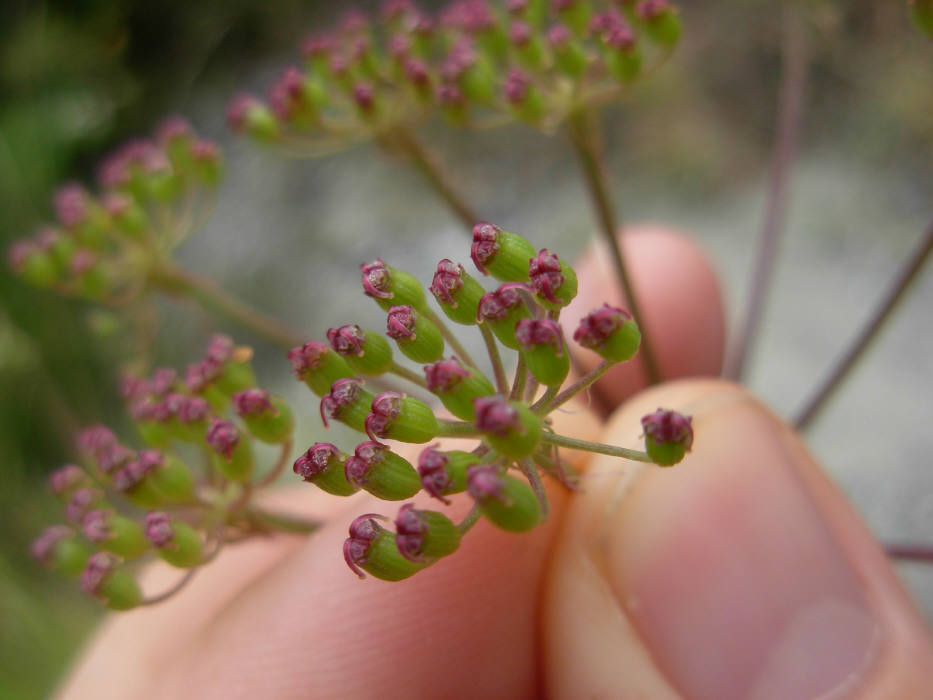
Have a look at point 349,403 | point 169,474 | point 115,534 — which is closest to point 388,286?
point 349,403

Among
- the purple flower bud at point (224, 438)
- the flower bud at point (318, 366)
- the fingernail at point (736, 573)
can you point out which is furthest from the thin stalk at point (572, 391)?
the purple flower bud at point (224, 438)

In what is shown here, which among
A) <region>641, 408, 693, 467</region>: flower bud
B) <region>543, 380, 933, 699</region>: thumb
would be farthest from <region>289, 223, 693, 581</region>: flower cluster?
<region>543, 380, 933, 699</region>: thumb

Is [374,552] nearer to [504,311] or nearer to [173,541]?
[504,311]

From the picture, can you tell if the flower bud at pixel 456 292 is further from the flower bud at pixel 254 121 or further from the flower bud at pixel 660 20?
the flower bud at pixel 254 121

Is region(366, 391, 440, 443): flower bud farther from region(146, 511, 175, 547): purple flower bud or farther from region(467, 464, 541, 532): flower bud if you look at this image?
region(146, 511, 175, 547): purple flower bud

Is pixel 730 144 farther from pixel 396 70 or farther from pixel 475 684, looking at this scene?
pixel 475 684

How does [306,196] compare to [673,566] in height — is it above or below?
below

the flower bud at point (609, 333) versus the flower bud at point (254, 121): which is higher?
the flower bud at point (254, 121)

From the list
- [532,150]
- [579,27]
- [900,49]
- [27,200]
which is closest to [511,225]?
[532,150]
